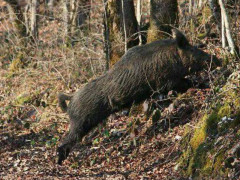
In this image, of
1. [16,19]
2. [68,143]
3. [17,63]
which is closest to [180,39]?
[68,143]

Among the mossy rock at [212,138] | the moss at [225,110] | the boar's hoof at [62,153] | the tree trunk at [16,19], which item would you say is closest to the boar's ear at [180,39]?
the mossy rock at [212,138]

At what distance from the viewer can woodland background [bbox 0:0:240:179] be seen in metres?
6.25

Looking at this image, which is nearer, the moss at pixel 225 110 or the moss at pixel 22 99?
the moss at pixel 225 110

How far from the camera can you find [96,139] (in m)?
8.35

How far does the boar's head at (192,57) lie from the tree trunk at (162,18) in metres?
0.85

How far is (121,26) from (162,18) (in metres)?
1.18

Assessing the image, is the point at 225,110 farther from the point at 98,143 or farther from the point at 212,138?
the point at 98,143

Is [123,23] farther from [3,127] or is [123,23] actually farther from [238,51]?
[3,127]

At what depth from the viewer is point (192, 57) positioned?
826 cm

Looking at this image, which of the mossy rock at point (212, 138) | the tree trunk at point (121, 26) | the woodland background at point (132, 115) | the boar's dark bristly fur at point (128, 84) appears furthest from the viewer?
the tree trunk at point (121, 26)

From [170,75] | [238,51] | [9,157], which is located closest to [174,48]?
[170,75]

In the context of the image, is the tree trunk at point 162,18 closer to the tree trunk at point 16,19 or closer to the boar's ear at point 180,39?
the boar's ear at point 180,39

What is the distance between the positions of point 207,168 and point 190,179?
316mm

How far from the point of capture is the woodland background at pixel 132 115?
6.25 meters
